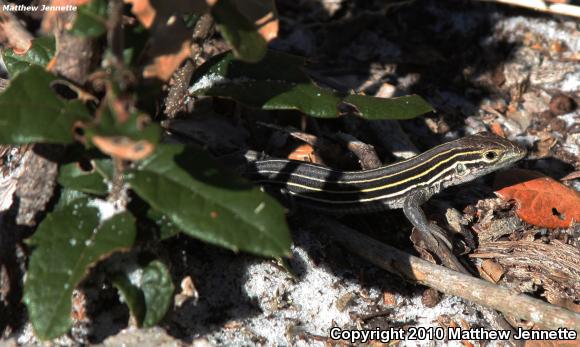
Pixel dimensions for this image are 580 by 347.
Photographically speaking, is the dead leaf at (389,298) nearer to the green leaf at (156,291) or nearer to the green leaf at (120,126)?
the green leaf at (156,291)

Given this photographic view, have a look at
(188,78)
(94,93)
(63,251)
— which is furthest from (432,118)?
(63,251)

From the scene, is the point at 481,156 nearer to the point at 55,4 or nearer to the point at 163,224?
the point at 163,224

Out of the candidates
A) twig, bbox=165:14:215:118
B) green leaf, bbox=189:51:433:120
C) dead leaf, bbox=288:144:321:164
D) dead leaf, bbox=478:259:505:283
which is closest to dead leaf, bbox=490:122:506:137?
dead leaf, bbox=478:259:505:283

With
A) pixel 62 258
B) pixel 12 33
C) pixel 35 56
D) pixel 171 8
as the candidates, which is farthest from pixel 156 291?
pixel 12 33

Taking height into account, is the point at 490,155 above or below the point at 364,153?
above

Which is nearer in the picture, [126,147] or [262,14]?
[126,147]

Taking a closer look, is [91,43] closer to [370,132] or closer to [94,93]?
[94,93]

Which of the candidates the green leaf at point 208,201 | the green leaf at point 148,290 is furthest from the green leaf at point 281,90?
the green leaf at point 148,290
